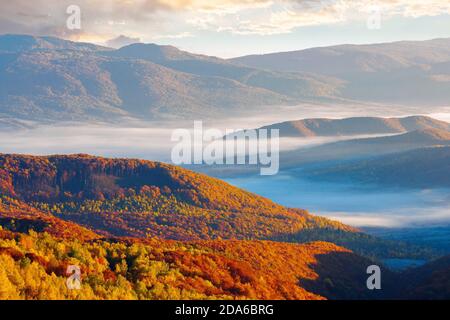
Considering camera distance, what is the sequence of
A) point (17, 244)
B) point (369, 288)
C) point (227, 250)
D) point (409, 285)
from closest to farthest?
point (17, 244) < point (227, 250) < point (369, 288) < point (409, 285)

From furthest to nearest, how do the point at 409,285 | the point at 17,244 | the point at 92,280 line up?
the point at 409,285, the point at 17,244, the point at 92,280
